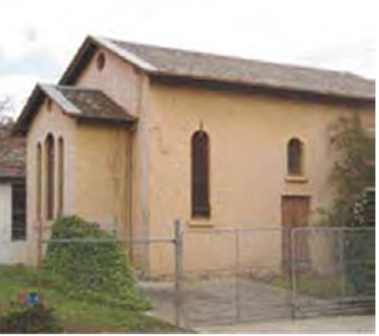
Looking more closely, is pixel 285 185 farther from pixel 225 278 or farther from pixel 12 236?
pixel 12 236

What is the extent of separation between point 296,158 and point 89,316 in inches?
437

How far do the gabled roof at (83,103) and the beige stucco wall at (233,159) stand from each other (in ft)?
4.20

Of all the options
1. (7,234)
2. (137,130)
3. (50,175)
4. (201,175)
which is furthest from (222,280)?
(7,234)

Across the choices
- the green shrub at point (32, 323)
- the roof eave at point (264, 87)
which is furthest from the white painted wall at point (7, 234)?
the green shrub at point (32, 323)

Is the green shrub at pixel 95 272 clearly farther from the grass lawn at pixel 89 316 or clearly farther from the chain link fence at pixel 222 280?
the grass lawn at pixel 89 316

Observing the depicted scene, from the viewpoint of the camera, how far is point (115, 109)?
81.4ft

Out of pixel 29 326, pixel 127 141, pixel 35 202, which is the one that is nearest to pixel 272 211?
pixel 127 141

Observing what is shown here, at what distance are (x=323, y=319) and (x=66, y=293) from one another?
5.57 meters

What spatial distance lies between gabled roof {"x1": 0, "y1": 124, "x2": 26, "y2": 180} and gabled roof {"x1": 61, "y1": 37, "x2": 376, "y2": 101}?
403cm

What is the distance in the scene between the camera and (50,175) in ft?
87.3

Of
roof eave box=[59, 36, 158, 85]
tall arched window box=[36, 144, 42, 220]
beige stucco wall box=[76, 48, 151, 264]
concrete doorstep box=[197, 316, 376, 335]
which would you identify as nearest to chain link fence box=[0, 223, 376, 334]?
concrete doorstep box=[197, 316, 376, 335]

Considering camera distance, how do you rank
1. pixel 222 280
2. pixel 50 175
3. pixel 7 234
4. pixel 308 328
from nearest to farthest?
pixel 308 328
pixel 222 280
pixel 50 175
pixel 7 234

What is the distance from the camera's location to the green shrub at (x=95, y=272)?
62.5ft

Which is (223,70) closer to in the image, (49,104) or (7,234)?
(49,104)
